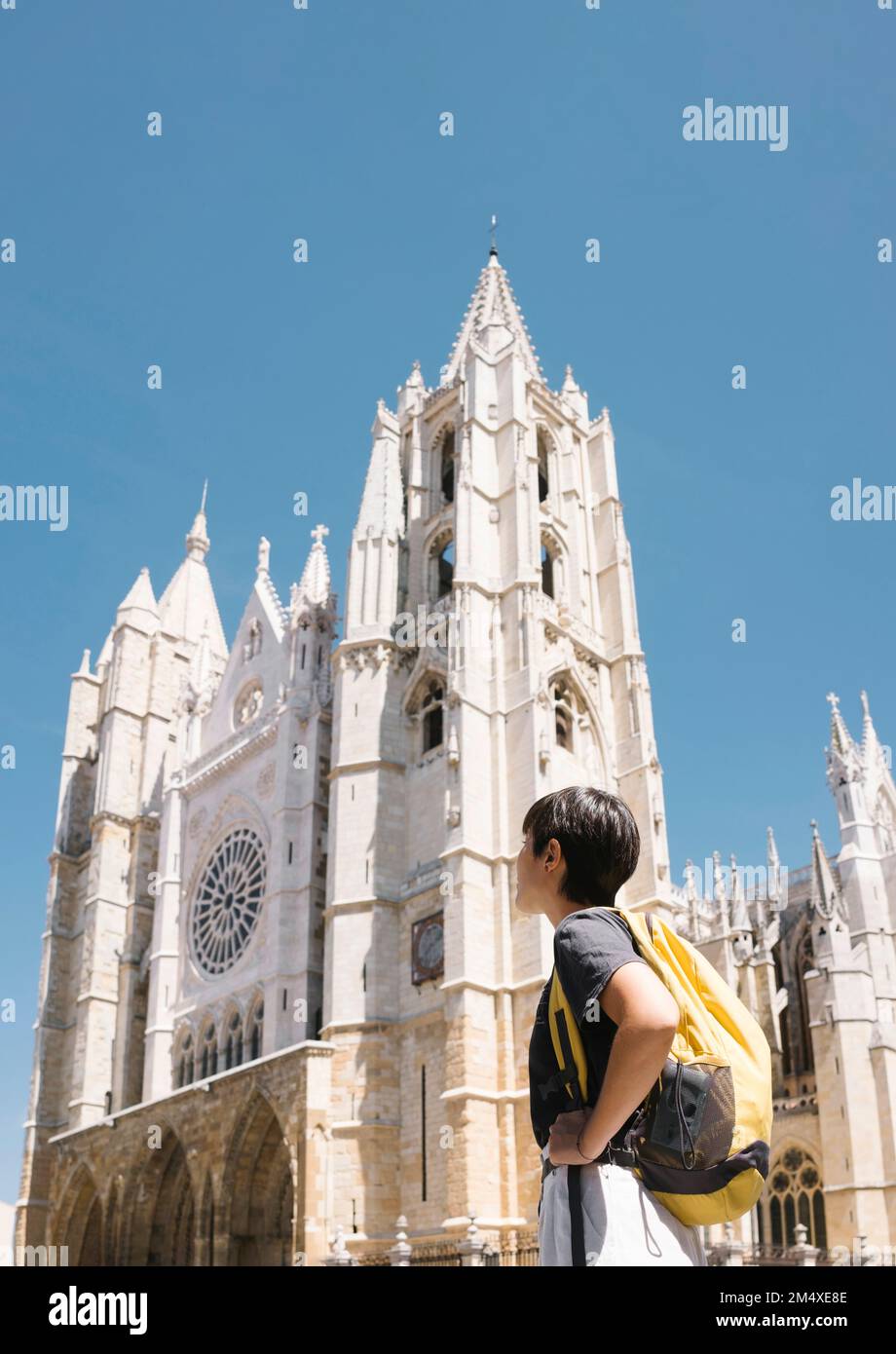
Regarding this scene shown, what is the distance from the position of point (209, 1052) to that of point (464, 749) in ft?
36.6

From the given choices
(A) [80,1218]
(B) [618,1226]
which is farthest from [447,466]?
(B) [618,1226]

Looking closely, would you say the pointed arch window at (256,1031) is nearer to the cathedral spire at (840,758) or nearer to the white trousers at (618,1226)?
the cathedral spire at (840,758)

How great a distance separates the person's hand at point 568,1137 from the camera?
93.7 inches

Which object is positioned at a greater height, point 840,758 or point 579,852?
point 840,758

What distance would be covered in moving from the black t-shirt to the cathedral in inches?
648

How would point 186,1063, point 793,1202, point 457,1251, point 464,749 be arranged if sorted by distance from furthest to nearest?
point 186,1063, point 793,1202, point 464,749, point 457,1251

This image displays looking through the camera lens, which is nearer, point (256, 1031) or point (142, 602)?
point (256, 1031)

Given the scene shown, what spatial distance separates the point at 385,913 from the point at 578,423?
54.0 ft

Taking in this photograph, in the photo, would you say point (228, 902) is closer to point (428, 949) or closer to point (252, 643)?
point (252, 643)

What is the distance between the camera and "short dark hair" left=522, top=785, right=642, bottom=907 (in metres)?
2.73

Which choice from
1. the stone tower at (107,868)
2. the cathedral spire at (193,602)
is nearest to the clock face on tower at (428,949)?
the stone tower at (107,868)

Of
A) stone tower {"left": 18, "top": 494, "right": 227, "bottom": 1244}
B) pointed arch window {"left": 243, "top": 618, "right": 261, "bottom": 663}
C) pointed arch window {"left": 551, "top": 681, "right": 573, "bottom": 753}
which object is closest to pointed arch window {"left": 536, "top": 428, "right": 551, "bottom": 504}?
pointed arch window {"left": 551, "top": 681, "right": 573, "bottom": 753}

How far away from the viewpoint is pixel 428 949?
24.2 m
